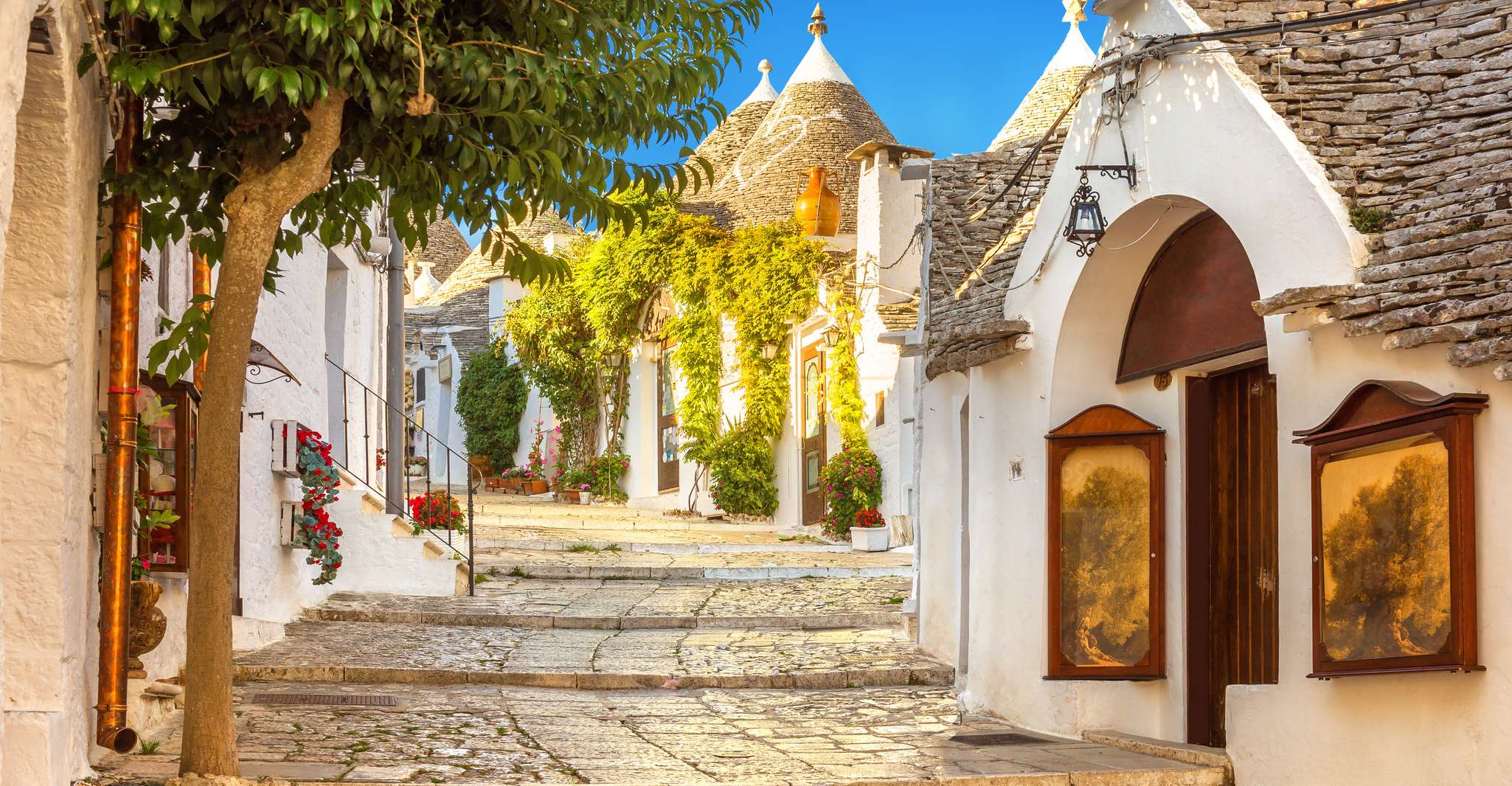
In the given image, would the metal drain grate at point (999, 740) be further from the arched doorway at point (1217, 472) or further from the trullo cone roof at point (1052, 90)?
the trullo cone roof at point (1052, 90)

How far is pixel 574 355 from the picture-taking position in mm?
28719

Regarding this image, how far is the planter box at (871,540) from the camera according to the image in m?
18.3

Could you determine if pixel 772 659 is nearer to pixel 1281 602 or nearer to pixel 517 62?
pixel 1281 602

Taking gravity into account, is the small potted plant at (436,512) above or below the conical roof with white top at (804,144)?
below

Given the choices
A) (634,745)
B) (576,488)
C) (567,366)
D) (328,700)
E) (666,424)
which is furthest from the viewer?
(567,366)

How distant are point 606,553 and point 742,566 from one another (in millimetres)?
1850

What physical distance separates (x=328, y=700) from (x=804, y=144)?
17.9 metres

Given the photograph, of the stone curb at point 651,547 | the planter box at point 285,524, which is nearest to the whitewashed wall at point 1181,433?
the planter box at point 285,524

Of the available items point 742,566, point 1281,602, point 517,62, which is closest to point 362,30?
point 517,62

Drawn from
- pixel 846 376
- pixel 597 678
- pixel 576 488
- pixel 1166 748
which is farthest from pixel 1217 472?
pixel 576 488

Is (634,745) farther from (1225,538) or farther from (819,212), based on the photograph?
(819,212)

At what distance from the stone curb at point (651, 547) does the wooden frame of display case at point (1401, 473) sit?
1123 centimetres

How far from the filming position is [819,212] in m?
22.2

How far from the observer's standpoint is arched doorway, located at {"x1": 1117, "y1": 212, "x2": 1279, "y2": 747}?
834 cm
